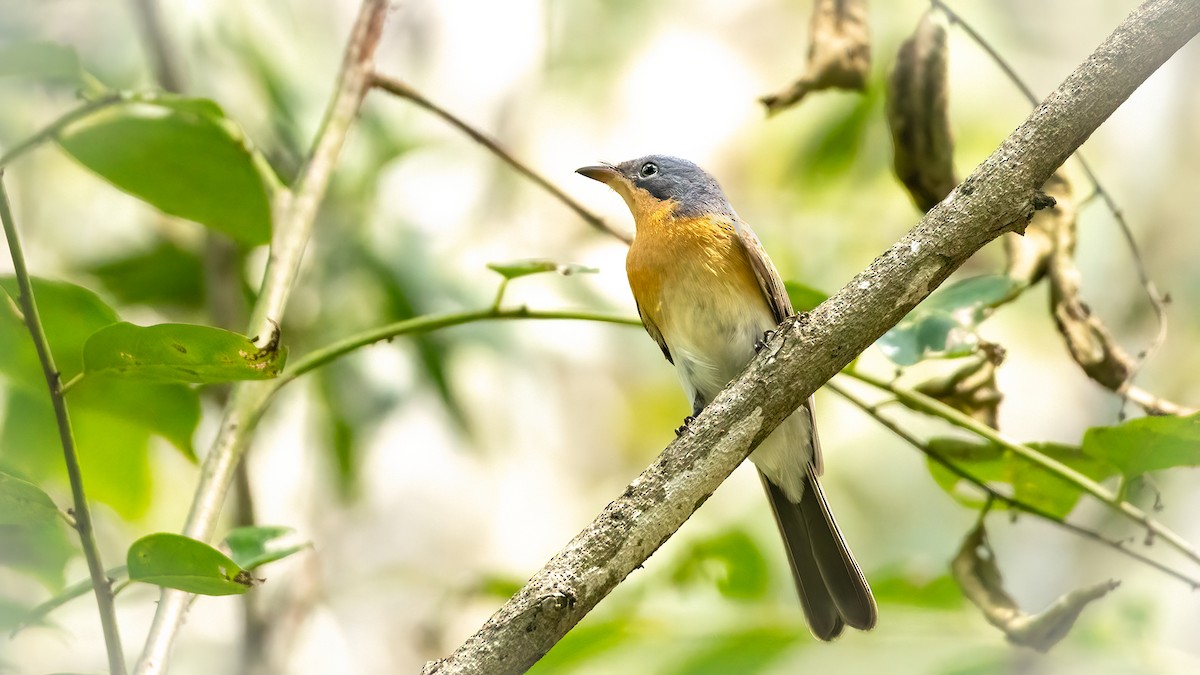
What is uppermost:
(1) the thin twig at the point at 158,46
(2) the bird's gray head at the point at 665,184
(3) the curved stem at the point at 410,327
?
(1) the thin twig at the point at 158,46

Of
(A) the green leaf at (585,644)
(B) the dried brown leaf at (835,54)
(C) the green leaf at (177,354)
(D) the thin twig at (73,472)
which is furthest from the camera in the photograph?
(B) the dried brown leaf at (835,54)

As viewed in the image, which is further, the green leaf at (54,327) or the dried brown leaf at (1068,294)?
the dried brown leaf at (1068,294)

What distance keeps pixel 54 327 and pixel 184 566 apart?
2.66 ft

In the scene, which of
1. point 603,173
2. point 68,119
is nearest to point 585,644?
point 603,173

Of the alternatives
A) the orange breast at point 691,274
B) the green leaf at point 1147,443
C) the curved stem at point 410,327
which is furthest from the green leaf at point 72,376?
the green leaf at point 1147,443

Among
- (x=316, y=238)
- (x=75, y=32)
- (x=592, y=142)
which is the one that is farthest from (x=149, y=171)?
(x=592, y=142)

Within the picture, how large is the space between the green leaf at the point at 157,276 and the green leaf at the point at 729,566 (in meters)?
2.24

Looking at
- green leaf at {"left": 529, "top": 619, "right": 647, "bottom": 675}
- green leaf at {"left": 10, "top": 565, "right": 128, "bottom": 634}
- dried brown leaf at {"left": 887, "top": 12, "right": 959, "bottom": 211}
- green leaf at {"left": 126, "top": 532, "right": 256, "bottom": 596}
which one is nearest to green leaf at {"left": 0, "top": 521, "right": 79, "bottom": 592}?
green leaf at {"left": 10, "top": 565, "right": 128, "bottom": 634}

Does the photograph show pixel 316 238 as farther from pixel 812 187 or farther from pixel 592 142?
pixel 592 142

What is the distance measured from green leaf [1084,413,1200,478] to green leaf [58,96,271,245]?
2.19 meters

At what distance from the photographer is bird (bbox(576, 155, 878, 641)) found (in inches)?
138

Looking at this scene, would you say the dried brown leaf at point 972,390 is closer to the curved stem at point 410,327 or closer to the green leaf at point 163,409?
the curved stem at point 410,327

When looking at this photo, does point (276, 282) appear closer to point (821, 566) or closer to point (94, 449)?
point (94, 449)

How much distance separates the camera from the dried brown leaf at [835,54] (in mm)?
3404
